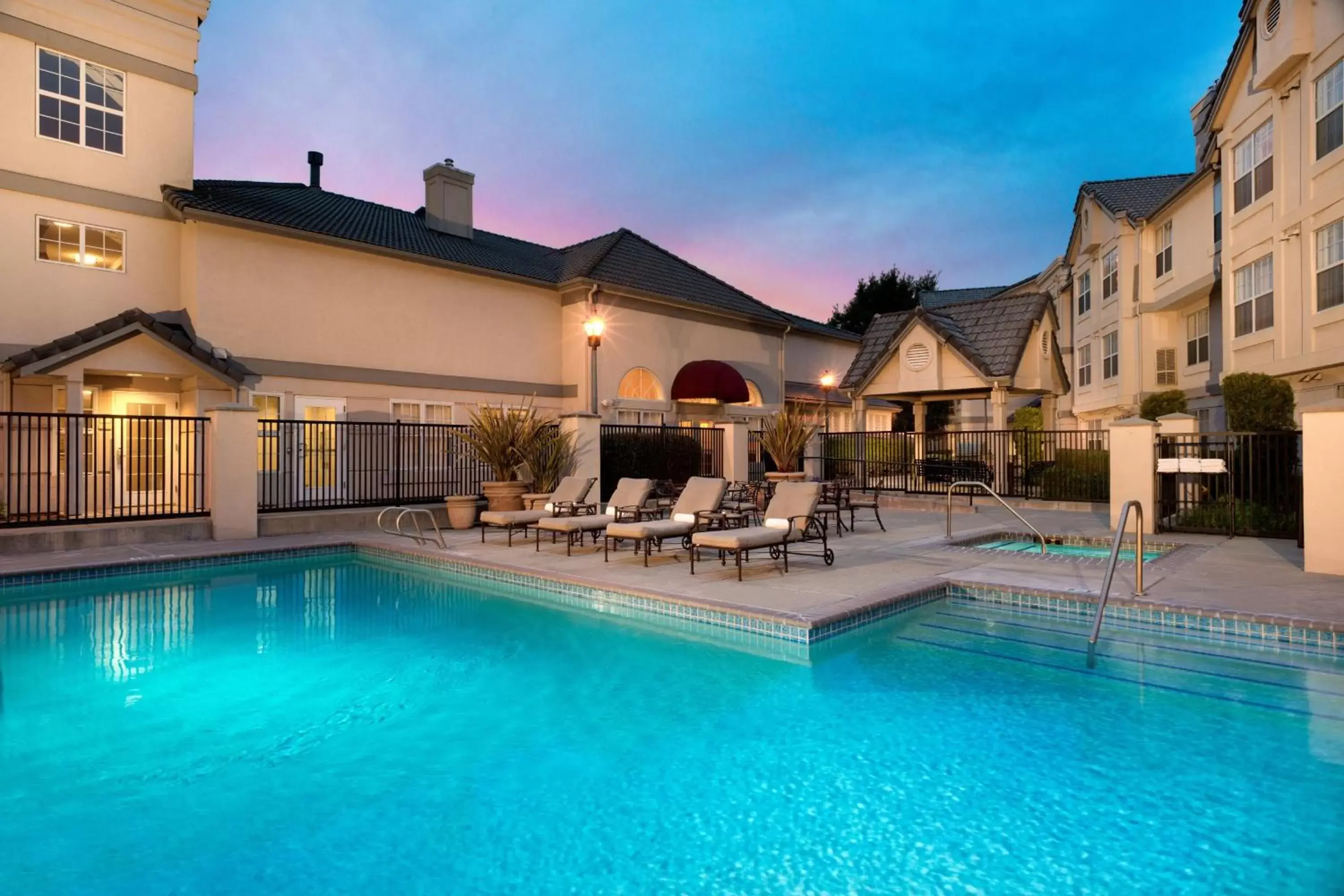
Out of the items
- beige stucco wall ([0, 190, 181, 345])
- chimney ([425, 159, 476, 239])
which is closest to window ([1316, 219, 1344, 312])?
chimney ([425, 159, 476, 239])

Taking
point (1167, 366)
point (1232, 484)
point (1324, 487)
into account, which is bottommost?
point (1232, 484)

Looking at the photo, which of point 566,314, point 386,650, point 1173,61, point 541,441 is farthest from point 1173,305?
point 1173,61

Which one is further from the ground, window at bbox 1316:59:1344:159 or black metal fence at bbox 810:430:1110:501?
A: window at bbox 1316:59:1344:159

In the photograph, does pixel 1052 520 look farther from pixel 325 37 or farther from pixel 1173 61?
pixel 1173 61

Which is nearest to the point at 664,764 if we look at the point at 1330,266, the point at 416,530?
the point at 416,530

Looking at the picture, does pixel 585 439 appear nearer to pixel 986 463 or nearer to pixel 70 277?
pixel 70 277

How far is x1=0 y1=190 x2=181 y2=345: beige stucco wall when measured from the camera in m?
15.0

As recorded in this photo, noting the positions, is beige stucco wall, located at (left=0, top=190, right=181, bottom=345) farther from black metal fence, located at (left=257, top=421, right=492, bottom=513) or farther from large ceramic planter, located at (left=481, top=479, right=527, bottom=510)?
large ceramic planter, located at (left=481, top=479, right=527, bottom=510)

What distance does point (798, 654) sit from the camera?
262 inches

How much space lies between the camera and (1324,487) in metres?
8.71

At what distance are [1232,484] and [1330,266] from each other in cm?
685

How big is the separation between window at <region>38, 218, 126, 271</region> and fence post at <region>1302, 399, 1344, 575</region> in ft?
69.1

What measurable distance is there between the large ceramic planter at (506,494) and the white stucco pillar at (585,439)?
5.29 ft

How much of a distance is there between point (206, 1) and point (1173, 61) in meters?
55.8
